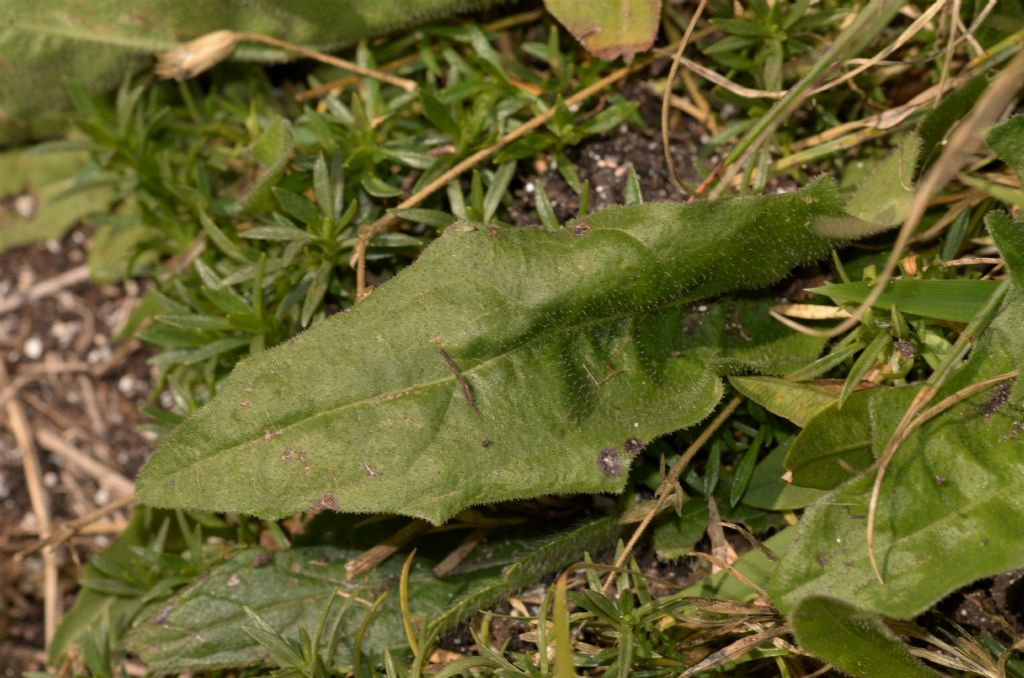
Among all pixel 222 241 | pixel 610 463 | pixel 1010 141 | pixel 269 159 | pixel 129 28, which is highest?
pixel 129 28

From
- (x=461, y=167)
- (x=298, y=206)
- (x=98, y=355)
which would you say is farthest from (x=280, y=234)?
(x=98, y=355)

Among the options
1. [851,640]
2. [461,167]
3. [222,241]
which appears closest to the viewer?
[851,640]

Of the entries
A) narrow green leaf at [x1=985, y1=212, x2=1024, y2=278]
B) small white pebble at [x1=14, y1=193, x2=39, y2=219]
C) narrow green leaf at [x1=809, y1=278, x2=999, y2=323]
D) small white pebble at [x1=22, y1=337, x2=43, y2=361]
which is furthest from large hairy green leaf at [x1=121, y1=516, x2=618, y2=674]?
small white pebble at [x1=14, y1=193, x2=39, y2=219]

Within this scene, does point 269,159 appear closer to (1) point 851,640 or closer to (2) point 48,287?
(2) point 48,287

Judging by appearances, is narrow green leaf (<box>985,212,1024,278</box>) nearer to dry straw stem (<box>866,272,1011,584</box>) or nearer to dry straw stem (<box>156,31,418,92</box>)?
dry straw stem (<box>866,272,1011,584</box>)

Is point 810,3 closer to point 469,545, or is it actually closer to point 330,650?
point 469,545

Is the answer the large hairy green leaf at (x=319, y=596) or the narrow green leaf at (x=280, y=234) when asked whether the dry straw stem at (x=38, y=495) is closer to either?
the large hairy green leaf at (x=319, y=596)
